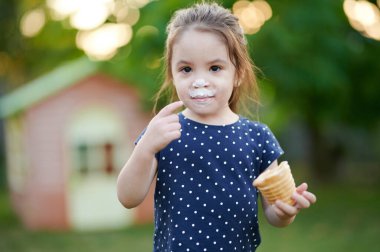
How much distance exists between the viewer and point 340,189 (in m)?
14.2

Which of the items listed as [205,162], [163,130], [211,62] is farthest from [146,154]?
[211,62]

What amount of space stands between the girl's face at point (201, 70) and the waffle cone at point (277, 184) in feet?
1.09

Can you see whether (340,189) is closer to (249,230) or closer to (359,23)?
(359,23)

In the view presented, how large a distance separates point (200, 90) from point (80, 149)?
8.15 m

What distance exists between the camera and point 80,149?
10164mm

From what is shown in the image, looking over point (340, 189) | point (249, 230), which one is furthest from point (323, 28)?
point (340, 189)

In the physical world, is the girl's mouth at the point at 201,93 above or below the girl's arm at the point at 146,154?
above

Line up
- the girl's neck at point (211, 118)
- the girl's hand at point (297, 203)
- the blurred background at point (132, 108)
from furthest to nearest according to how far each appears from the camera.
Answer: the blurred background at point (132, 108) → the girl's neck at point (211, 118) → the girl's hand at point (297, 203)

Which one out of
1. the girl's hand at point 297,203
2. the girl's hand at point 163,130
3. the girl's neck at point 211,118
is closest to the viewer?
the girl's hand at point 163,130

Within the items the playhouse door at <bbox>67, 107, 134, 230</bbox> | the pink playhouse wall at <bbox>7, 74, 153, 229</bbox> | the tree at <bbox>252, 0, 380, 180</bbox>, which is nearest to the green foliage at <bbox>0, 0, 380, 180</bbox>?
the tree at <bbox>252, 0, 380, 180</bbox>

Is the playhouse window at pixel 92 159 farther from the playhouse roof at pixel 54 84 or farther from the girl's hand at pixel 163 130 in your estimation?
the girl's hand at pixel 163 130

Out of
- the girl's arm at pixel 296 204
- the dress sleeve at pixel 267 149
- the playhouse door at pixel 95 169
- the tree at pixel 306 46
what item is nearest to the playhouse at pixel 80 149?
the playhouse door at pixel 95 169

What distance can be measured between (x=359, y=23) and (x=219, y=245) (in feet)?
25.5

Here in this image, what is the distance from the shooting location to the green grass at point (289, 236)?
818 centimetres
